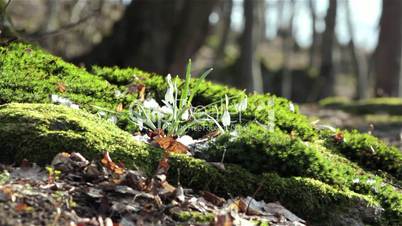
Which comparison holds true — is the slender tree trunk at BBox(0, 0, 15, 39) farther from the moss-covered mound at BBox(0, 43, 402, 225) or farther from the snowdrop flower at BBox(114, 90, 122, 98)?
the snowdrop flower at BBox(114, 90, 122, 98)

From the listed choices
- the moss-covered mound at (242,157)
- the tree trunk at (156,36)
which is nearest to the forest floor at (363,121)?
the tree trunk at (156,36)

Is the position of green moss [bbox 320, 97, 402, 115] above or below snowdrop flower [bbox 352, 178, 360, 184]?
below

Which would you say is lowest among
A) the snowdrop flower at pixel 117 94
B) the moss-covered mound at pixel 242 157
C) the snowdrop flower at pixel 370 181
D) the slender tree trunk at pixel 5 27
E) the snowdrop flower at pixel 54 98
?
the snowdrop flower at pixel 370 181

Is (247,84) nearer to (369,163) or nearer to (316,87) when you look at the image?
(369,163)

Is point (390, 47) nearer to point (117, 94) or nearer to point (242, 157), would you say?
point (117, 94)

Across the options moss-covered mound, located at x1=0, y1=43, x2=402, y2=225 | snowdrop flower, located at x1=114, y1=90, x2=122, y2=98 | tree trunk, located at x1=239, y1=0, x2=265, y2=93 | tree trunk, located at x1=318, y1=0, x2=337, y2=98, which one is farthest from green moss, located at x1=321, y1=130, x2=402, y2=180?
tree trunk, located at x1=318, y1=0, x2=337, y2=98

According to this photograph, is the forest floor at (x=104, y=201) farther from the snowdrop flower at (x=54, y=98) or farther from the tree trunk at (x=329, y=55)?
the tree trunk at (x=329, y=55)
